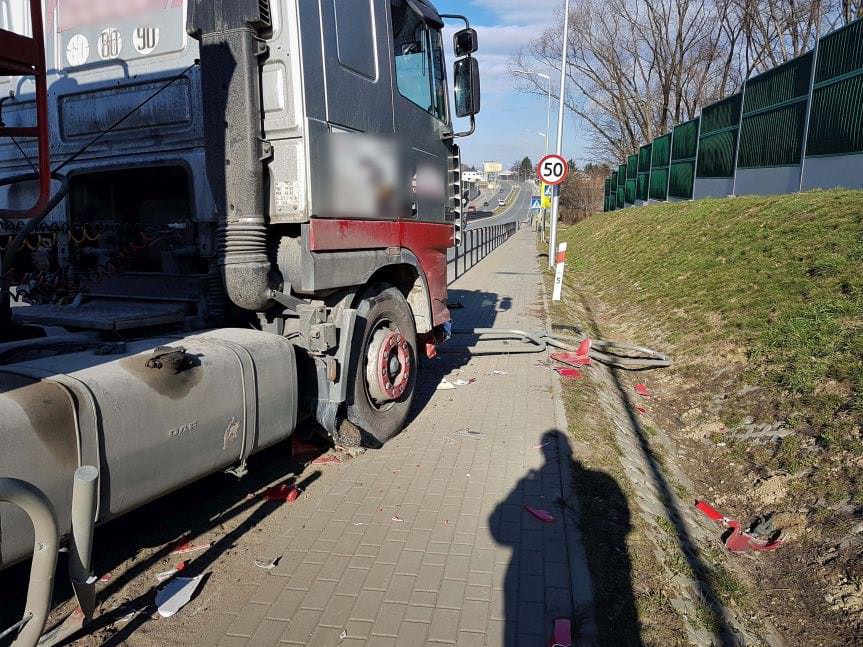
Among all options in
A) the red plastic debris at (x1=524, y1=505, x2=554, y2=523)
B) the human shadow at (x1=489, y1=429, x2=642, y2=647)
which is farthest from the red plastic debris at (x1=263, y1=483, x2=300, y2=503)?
the red plastic debris at (x1=524, y1=505, x2=554, y2=523)

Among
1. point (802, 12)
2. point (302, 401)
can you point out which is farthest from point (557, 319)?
point (802, 12)

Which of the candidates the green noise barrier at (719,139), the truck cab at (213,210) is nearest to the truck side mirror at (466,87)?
the truck cab at (213,210)

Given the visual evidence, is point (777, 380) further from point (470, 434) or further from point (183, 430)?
point (183, 430)

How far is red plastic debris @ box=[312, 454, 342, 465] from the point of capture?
192 inches

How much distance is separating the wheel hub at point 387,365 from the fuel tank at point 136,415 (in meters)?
1.12

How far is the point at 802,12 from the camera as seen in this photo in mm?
30422

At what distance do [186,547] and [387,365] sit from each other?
1.91 meters

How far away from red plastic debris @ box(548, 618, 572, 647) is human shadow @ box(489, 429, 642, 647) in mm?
27

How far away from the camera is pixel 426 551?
358 cm

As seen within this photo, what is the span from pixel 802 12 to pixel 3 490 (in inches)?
1501

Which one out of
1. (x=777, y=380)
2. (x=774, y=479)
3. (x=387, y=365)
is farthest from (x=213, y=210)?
(x=777, y=380)

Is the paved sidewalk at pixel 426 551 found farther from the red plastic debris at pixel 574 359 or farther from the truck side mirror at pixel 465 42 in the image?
the truck side mirror at pixel 465 42

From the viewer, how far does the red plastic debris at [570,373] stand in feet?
24.1

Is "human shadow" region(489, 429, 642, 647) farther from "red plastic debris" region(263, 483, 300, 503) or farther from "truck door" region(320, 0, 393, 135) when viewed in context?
"truck door" region(320, 0, 393, 135)
